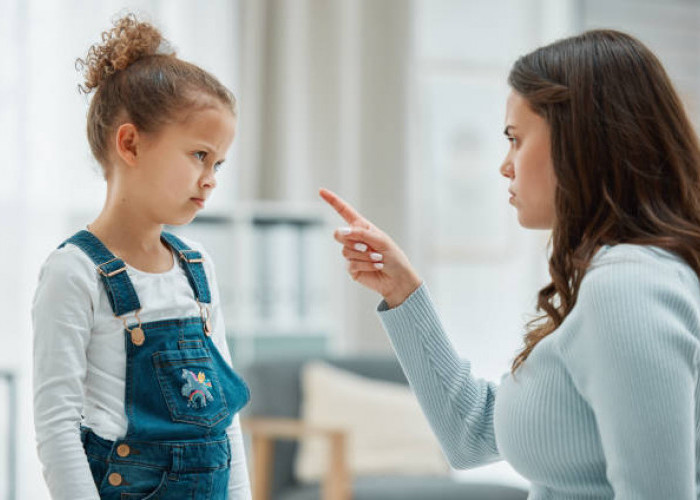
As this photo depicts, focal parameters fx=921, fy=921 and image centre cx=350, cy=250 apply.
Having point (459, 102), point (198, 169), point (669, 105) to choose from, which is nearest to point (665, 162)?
point (669, 105)

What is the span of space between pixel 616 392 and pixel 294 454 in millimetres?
2564

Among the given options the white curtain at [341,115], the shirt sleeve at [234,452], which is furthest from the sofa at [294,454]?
the shirt sleeve at [234,452]

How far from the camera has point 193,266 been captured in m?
1.24

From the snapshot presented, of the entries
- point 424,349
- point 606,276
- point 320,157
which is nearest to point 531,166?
point 606,276

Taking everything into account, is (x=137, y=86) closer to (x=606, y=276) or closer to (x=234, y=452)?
(x=234, y=452)

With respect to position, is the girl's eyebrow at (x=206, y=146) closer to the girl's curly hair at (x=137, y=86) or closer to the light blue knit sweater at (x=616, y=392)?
the girl's curly hair at (x=137, y=86)

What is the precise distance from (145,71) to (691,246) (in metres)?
0.71

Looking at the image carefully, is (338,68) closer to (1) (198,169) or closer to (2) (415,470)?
(2) (415,470)

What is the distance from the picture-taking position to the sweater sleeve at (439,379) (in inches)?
56.3

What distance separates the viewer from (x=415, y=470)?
3461mm

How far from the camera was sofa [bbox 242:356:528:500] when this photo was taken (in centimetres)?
310

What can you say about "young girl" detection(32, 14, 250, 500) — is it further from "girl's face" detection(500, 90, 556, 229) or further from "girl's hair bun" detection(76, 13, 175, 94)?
"girl's face" detection(500, 90, 556, 229)

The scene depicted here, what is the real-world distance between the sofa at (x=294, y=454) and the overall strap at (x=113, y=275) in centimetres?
201

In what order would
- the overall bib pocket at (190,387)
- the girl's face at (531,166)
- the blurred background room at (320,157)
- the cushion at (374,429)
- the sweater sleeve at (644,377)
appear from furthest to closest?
the blurred background room at (320,157) → the cushion at (374,429) → the girl's face at (531,166) → the overall bib pocket at (190,387) → the sweater sleeve at (644,377)
